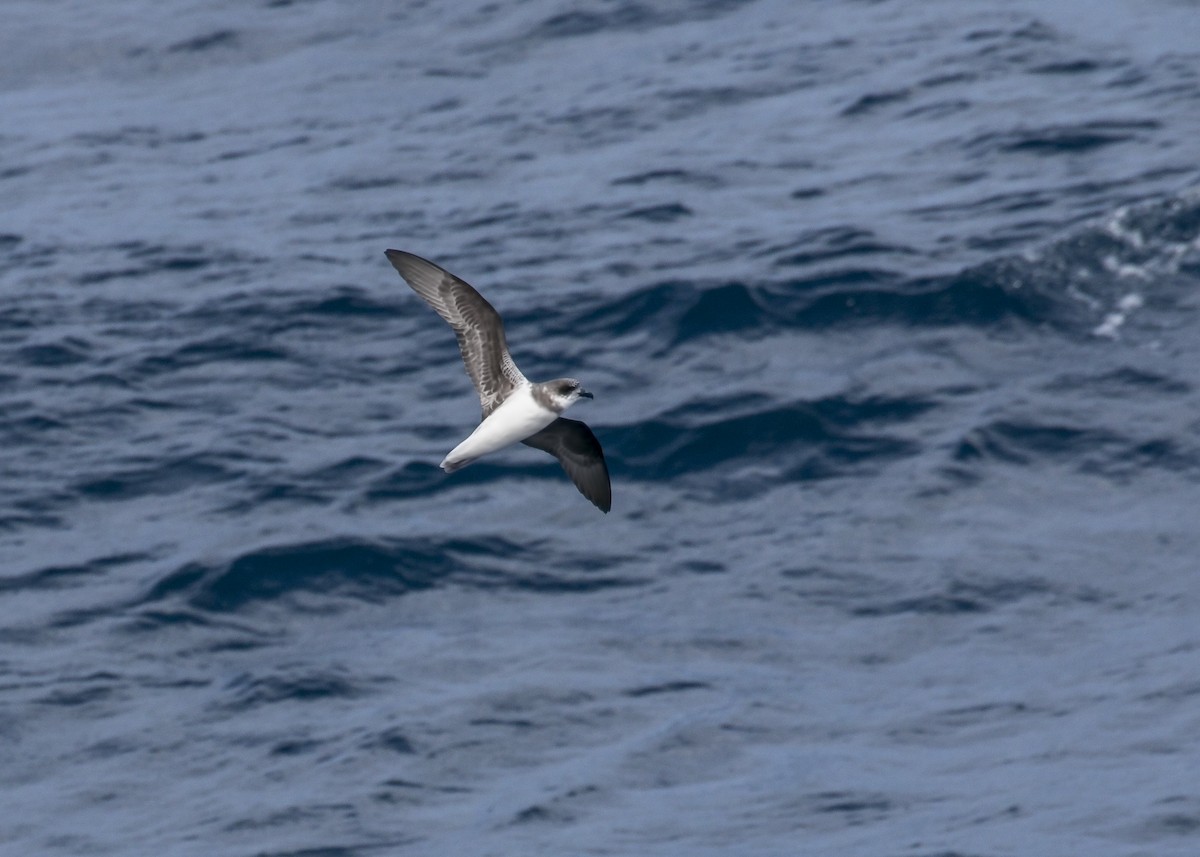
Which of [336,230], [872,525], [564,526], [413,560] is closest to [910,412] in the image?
[872,525]

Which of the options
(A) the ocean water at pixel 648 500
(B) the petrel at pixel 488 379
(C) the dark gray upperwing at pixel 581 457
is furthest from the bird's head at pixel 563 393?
(A) the ocean water at pixel 648 500

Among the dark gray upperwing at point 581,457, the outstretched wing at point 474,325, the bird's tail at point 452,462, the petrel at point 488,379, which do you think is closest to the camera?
the bird's tail at point 452,462

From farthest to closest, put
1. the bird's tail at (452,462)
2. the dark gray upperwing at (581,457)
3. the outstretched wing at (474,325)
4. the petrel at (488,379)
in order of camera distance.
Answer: the dark gray upperwing at (581,457) → the outstretched wing at (474,325) → the petrel at (488,379) → the bird's tail at (452,462)

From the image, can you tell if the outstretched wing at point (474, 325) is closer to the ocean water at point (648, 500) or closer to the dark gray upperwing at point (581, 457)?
the dark gray upperwing at point (581, 457)

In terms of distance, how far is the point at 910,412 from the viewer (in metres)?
20.8

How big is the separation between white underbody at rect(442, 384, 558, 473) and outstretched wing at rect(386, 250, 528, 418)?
32cm

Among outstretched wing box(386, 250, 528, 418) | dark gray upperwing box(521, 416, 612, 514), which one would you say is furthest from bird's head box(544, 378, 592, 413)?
dark gray upperwing box(521, 416, 612, 514)

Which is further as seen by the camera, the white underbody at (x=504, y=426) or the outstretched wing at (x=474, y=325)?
the outstretched wing at (x=474, y=325)

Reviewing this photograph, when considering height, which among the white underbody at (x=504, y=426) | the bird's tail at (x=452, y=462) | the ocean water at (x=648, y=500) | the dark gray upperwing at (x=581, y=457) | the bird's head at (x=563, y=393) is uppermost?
the bird's head at (x=563, y=393)

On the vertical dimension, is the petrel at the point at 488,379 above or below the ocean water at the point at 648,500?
above

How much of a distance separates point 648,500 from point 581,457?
280 inches

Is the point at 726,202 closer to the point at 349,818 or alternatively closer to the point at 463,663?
the point at 463,663

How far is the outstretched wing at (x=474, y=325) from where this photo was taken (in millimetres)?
12172

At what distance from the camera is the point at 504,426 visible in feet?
39.1
